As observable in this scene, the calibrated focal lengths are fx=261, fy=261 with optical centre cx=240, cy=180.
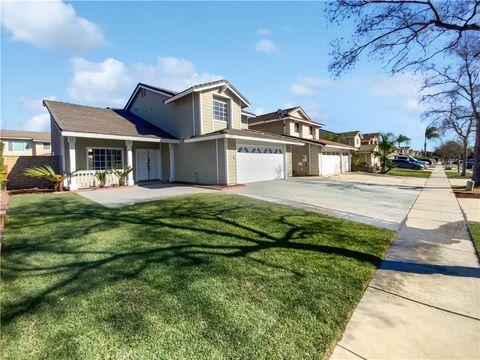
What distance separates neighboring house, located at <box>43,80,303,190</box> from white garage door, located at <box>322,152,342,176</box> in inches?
280

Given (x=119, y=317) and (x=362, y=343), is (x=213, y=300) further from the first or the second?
(x=362, y=343)

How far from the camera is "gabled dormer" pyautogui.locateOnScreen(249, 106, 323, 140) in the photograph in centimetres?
2558

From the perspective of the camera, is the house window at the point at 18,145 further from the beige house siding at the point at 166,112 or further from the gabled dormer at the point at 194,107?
the gabled dormer at the point at 194,107

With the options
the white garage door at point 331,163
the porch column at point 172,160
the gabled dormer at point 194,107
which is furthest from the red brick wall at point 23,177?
the white garage door at point 331,163

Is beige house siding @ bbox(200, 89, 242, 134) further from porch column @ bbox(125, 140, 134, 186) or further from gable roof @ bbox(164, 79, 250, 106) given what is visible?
porch column @ bbox(125, 140, 134, 186)

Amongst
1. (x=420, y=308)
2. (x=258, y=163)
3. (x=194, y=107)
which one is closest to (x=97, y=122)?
(x=194, y=107)

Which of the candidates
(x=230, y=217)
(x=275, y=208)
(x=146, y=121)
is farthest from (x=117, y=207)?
(x=146, y=121)

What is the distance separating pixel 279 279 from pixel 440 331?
1.92 metres

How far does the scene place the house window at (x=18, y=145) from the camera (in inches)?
1330

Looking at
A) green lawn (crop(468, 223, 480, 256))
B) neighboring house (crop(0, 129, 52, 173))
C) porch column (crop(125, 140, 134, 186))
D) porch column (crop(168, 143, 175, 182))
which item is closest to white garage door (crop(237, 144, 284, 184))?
porch column (crop(168, 143, 175, 182))

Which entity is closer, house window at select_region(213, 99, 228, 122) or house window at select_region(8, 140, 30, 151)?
house window at select_region(213, 99, 228, 122)

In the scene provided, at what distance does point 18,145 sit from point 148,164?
28.4 metres

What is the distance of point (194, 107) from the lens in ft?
53.5

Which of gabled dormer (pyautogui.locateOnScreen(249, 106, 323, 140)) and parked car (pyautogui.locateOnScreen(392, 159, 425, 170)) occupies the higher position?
gabled dormer (pyautogui.locateOnScreen(249, 106, 323, 140))
